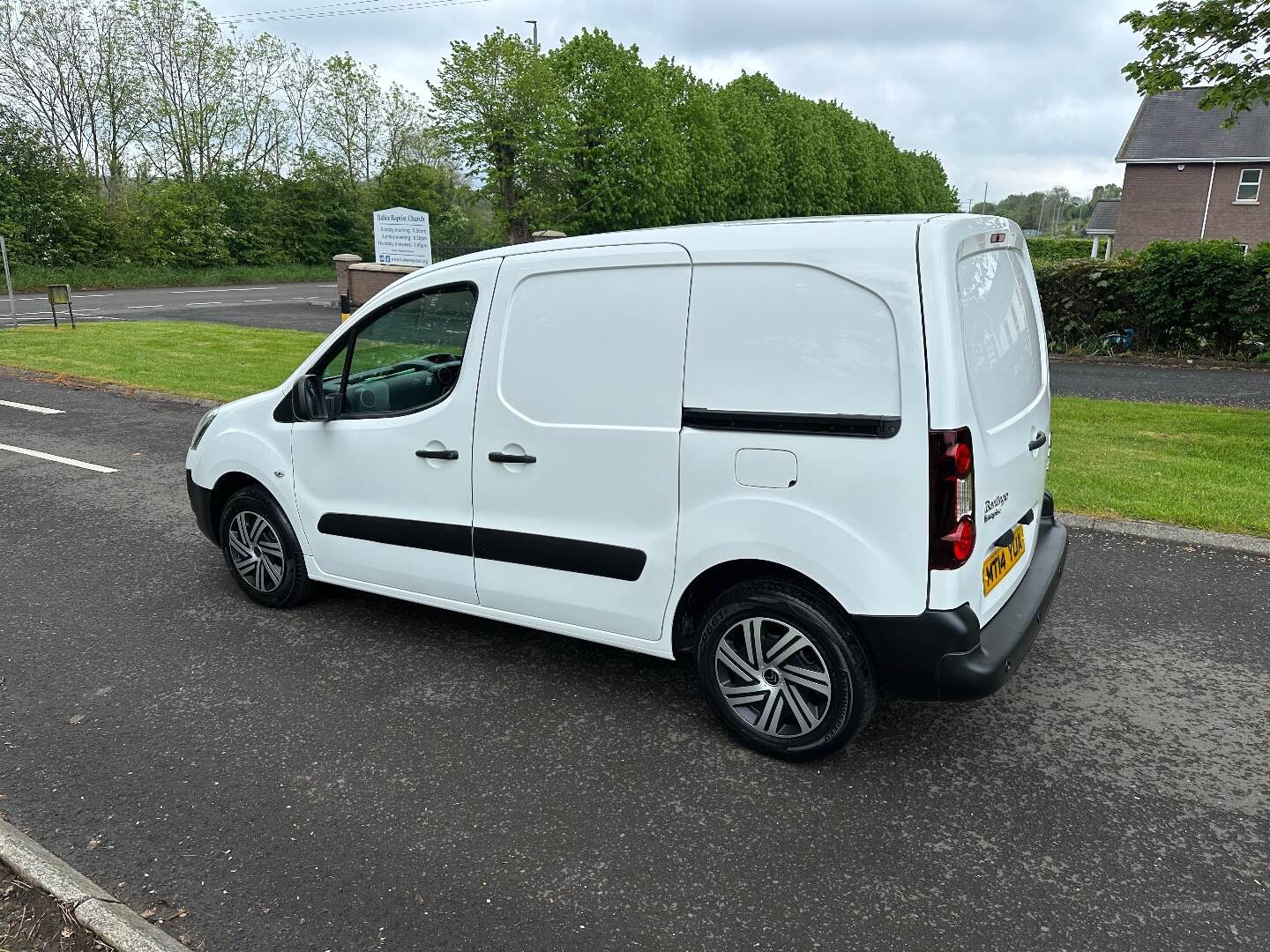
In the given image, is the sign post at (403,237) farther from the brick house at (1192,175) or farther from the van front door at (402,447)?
the brick house at (1192,175)

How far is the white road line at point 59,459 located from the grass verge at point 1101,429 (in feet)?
8.73

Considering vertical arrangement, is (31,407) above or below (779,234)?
below

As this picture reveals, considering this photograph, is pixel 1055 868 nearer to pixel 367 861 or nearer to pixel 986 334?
pixel 986 334

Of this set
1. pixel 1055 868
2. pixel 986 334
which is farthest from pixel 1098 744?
pixel 986 334

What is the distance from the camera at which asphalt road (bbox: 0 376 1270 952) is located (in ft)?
8.81

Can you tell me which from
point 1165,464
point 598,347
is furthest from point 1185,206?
point 598,347

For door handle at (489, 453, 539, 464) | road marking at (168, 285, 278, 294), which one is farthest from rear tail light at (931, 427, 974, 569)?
road marking at (168, 285, 278, 294)

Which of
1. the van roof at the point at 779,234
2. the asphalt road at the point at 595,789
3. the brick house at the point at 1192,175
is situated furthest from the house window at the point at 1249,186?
the van roof at the point at 779,234

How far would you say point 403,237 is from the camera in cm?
1988

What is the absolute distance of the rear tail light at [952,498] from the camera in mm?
2930

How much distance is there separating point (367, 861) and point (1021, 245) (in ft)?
11.2

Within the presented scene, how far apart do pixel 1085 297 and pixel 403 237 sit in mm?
13445

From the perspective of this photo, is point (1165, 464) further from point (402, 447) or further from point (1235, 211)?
point (1235, 211)

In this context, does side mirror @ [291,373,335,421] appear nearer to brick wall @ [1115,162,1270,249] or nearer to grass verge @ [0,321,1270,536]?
grass verge @ [0,321,1270,536]
